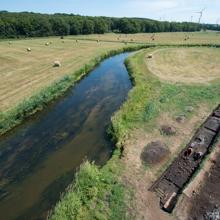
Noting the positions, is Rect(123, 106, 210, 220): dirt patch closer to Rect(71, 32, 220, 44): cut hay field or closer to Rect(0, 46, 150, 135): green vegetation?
Rect(0, 46, 150, 135): green vegetation

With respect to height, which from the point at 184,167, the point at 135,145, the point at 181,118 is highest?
the point at 184,167

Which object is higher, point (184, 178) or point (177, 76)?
point (184, 178)

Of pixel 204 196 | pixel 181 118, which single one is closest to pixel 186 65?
pixel 181 118

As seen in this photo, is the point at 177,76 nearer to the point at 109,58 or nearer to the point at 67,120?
the point at 67,120

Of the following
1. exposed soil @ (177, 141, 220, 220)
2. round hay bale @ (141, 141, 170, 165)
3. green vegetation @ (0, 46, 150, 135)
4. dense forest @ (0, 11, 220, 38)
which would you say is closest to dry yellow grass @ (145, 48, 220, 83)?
green vegetation @ (0, 46, 150, 135)

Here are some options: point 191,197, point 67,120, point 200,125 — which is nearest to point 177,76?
point 200,125

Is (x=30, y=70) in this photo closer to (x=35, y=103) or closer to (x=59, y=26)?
(x=35, y=103)

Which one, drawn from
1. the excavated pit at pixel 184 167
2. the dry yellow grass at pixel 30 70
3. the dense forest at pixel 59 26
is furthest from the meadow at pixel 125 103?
the dense forest at pixel 59 26
